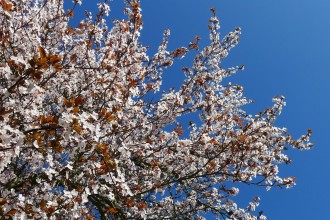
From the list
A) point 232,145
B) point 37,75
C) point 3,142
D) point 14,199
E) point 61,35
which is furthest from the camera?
point 61,35

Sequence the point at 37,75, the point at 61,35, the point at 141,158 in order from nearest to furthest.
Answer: the point at 37,75, the point at 141,158, the point at 61,35

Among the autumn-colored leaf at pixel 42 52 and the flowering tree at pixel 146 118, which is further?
the flowering tree at pixel 146 118

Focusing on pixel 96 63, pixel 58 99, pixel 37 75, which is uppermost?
pixel 96 63

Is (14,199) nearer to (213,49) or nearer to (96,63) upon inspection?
(96,63)

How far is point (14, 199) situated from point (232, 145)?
159 inches

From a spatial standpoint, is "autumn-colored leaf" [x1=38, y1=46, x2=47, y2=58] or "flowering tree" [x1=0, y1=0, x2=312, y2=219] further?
"flowering tree" [x1=0, y1=0, x2=312, y2=219]

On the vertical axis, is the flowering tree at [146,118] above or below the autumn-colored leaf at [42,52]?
above

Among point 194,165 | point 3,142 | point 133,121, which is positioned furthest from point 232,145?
point 3,142

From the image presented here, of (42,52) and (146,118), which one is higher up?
(146,118)

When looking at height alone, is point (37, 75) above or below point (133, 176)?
below

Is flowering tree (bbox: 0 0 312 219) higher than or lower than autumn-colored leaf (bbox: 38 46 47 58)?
higher

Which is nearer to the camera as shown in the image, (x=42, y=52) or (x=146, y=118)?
(x=42, y=52)

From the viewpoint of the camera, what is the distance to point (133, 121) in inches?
322

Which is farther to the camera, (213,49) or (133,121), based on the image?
(213,49)
